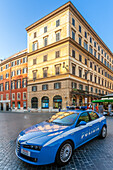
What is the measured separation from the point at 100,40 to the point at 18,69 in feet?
96.3

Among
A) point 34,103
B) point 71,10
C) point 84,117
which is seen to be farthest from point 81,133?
point 71,10

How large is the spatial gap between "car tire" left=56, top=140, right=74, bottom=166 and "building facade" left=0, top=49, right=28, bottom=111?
97.5ft

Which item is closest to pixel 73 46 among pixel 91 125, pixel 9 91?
pixel 91 125

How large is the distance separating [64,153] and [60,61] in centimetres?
2241

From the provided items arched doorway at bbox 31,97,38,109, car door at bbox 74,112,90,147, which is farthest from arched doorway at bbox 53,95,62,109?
car door at bbox 74,112,90,147

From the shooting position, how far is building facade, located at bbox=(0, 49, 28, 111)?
32688mm

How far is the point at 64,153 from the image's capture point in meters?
3.27

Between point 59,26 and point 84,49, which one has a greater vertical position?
point 59,26

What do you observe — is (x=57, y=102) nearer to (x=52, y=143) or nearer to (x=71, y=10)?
(x=71, y=10)

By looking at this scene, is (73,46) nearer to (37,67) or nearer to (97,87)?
(37,67)

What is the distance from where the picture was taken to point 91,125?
4.58 meters

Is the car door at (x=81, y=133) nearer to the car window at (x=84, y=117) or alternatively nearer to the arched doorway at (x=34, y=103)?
the car window at (x=84, y=117)

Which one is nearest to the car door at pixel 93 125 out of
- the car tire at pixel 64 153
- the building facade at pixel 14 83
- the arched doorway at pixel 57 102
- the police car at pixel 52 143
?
the police car at pixel 52 143

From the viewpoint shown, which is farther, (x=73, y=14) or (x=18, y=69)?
(x=18, y=69)
